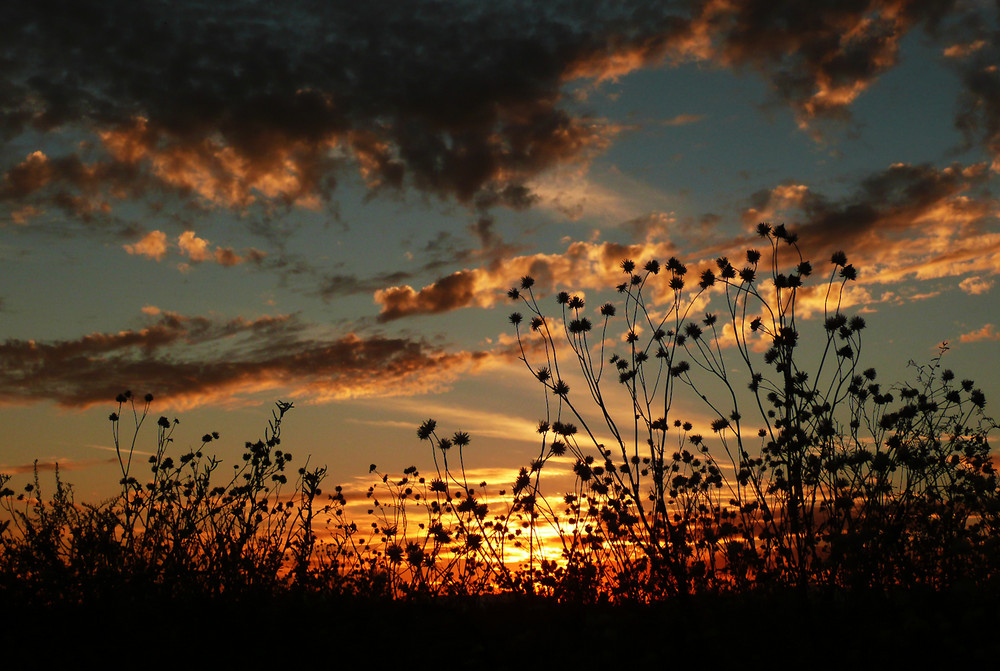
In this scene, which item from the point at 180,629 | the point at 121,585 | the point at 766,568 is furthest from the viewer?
the point at 766,568

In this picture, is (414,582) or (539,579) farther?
(539,579)

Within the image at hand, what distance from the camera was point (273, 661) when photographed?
502 centimetres

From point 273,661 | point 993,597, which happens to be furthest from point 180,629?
point 993,597

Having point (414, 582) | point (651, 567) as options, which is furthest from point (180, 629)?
point (651, 567)

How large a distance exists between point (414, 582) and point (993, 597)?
203 inches

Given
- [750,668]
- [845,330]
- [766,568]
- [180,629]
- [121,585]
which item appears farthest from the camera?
[845,330]

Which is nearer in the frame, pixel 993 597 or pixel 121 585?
pixel 993 597

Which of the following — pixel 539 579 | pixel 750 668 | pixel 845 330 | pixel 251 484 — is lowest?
pixel 750 668

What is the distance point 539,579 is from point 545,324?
2751 millimetres

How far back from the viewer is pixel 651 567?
6.73 meters

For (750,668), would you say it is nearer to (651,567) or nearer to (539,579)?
(651,567)

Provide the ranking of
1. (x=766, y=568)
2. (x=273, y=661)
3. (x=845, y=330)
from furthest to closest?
(x=845, y=330) → (x=766, y=568) → (x=273, y=661)

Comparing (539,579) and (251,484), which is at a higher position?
(251,484)

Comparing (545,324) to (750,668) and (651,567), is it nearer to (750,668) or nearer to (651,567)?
(651,567)
